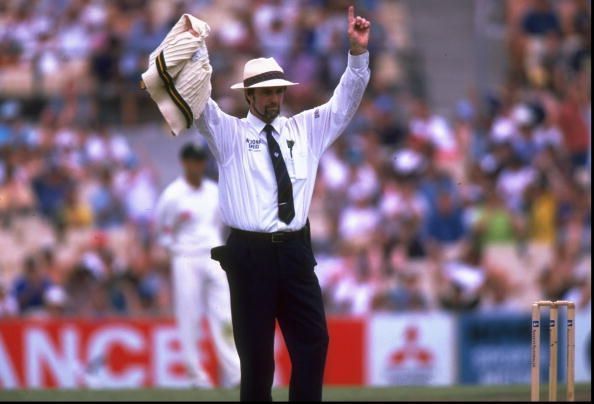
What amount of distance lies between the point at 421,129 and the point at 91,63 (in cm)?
455

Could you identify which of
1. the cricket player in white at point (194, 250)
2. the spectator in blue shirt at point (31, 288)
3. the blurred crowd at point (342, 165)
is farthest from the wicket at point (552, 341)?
the spectator in blue shirt at point (31, 288)

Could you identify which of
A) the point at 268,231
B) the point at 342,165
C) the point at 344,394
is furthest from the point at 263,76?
the point at 342,165

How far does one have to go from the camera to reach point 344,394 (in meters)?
13.2

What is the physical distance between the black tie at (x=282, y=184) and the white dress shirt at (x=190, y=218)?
4732mm

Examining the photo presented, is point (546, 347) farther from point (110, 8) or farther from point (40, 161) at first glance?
point (110, 8)

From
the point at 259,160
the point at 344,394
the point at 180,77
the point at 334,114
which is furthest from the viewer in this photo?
the point at 344,394

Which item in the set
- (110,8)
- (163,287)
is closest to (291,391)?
(163,287)

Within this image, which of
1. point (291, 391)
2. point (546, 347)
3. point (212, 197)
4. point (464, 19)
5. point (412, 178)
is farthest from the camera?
point (464, 19)

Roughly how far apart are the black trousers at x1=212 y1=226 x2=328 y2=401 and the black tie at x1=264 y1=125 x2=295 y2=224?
0.44 feet

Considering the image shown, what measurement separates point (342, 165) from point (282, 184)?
1089cm

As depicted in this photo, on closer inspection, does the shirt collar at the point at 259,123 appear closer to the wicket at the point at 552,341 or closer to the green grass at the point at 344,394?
the wicket at the point at 552,341

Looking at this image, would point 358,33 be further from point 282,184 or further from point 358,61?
point 282,184

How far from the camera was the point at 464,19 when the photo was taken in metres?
23.8

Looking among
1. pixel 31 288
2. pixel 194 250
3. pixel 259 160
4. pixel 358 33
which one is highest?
pixel 358 33
